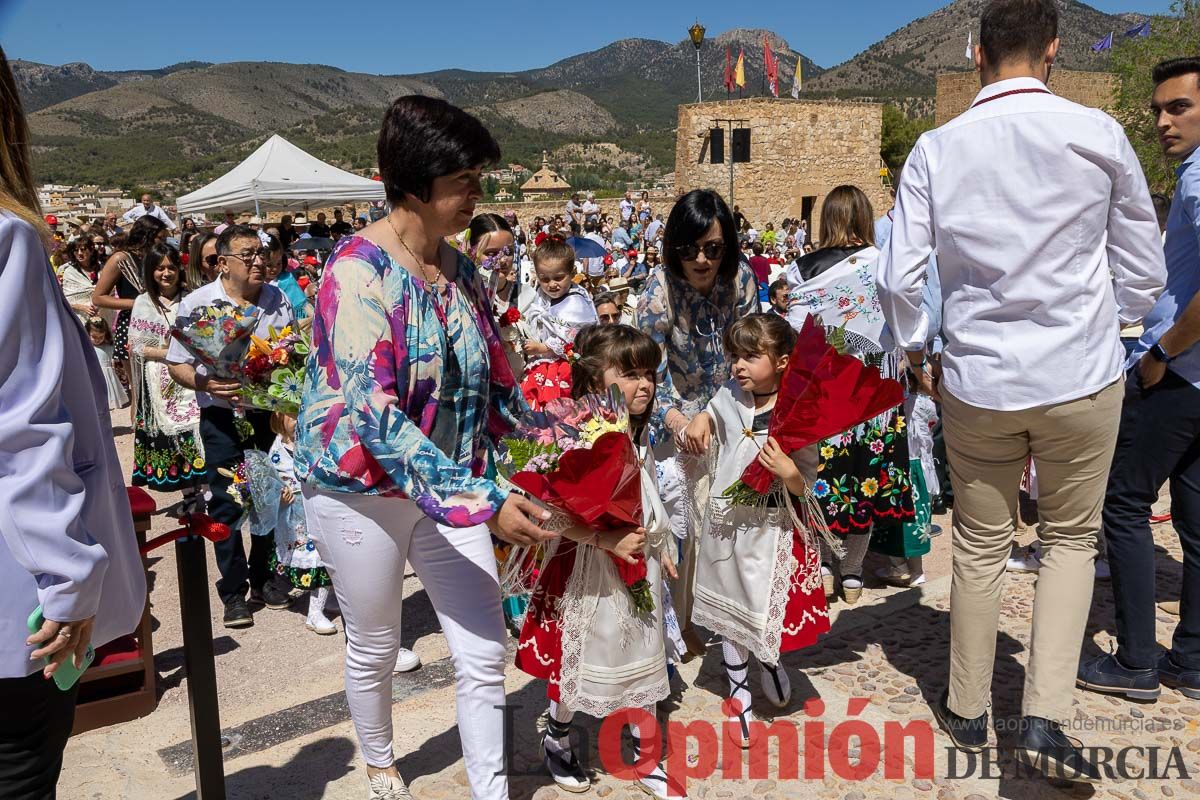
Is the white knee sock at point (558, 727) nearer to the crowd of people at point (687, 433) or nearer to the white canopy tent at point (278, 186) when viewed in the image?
the crowd of people at point (687, 433)

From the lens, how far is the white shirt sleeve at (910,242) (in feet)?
10.0

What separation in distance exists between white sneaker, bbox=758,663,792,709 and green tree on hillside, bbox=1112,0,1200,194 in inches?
960

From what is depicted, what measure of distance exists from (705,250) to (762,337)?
567mm

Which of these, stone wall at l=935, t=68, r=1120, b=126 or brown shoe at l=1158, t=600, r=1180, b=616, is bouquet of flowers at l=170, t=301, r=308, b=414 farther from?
stone wall at l=935, t=68, r=1120, b=126

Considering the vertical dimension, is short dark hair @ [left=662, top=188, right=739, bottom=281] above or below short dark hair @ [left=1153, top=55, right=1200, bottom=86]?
below

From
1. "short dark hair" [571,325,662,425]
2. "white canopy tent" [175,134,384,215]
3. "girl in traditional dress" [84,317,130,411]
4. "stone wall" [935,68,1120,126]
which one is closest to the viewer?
"short dark hair" [571,325,662,425]

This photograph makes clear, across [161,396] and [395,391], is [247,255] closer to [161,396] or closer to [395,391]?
[161,396]

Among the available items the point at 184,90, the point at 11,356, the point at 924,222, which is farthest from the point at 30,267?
the point at 184,90

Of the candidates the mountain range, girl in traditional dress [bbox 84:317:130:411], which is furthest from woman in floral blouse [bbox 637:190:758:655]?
the mountain range

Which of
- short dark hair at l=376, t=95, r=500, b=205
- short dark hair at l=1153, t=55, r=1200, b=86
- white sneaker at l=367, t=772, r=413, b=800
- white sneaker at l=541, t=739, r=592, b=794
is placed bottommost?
white sneaker at l=541, t=739, r=592, b=794

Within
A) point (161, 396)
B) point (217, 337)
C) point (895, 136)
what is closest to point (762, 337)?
point (217, 337)

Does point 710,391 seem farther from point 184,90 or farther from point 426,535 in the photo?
point 184,90

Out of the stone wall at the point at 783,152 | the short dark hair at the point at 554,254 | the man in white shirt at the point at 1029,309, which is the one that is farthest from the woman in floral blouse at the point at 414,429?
the stone wall at the point at 783,152

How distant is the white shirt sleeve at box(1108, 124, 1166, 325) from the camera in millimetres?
2879
